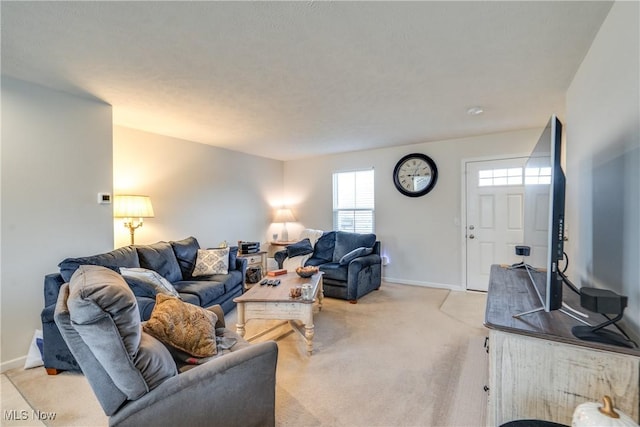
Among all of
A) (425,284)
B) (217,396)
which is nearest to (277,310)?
(217,396)

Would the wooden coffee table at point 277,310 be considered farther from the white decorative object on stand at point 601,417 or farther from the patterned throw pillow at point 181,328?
the white decorative object on stand at point 601,417

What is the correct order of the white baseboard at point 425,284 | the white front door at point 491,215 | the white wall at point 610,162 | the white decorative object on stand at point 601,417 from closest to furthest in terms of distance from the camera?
the white decorative object on stand at point 601,417
the white wall at point 610,162
the white front door at point 491,215
the white baseboard at point 425,284

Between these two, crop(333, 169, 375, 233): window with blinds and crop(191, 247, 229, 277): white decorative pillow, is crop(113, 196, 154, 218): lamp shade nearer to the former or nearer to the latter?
crop(191, 247, 229, 277): white decorative pillow

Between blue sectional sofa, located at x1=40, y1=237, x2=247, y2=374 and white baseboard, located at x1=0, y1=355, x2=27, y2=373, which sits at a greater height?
blue sectional sofa, located at x1=40, y1=237, x2=247, y2=374

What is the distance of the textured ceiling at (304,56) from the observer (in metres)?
1.61

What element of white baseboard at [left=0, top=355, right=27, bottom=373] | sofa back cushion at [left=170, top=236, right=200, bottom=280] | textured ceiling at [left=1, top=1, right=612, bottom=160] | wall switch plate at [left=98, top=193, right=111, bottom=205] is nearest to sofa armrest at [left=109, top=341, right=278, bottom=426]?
textured ceiling at [left=1, top=1, right=612, bottom=160]

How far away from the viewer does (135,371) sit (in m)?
1.14

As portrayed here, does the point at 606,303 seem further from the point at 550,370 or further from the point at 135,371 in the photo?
the point at 135,371

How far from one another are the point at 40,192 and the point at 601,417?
3619 millimetres

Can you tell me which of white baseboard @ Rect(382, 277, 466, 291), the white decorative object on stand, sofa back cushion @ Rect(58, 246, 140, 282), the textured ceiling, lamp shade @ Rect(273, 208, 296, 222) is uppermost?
the textured ceiling

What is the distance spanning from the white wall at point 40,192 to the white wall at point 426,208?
372 cm

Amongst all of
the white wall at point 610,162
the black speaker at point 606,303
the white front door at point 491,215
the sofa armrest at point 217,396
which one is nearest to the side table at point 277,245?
the white front door at point 491,215

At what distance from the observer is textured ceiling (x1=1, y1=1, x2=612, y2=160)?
5.27 feet

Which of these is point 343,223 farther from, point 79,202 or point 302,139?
point 79,202
